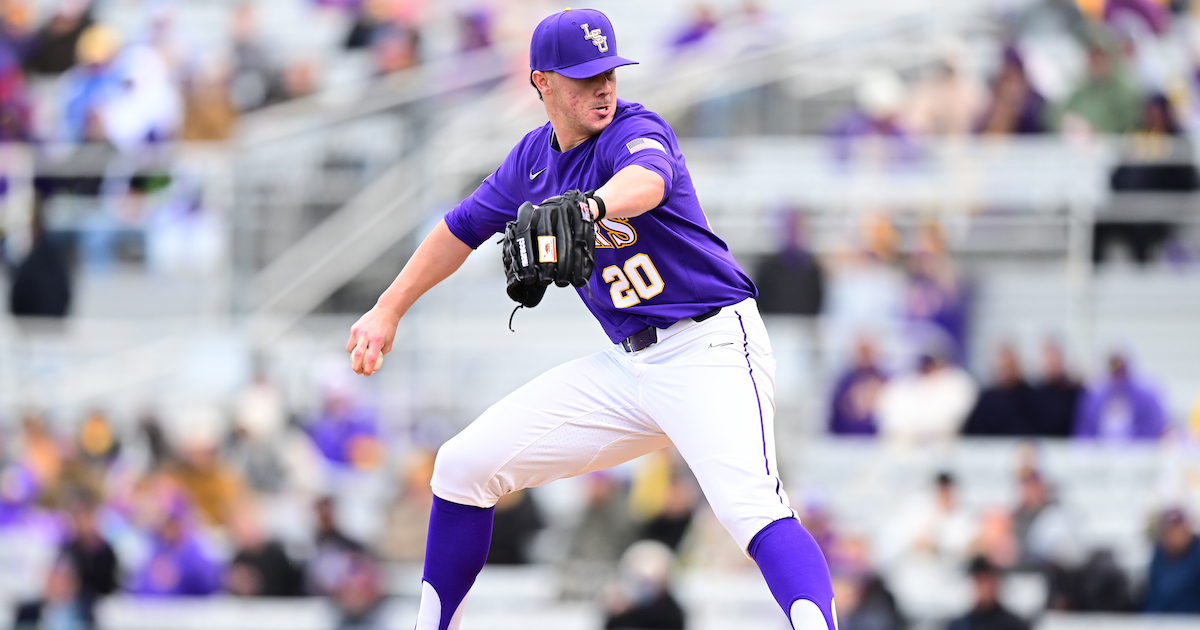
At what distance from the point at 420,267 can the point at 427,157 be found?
668cm

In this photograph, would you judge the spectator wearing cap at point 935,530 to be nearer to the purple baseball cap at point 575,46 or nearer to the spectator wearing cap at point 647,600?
the spectator wearing cap at point 647,600

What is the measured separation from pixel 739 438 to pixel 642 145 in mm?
896

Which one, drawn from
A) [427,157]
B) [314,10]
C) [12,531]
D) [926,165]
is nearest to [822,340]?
[926,165]

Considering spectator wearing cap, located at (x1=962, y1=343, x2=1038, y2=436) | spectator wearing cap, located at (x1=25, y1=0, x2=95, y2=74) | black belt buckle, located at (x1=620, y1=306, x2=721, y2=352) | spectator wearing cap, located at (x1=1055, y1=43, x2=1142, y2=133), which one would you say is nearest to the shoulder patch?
black belt buckle, located at (x1=620, y1=306, x2=721, y2=352)

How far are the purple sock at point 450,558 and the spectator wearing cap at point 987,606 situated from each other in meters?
4.83

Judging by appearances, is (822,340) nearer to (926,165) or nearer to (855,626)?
(926,165)

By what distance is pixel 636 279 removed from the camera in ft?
15.5

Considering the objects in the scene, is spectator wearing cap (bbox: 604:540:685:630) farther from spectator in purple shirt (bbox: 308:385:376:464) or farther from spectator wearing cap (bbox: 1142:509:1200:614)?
spectator wearing cap (bbox: 1142:509:1200:614)

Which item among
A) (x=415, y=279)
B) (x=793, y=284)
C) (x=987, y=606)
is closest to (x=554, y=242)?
(x=415, y=279)

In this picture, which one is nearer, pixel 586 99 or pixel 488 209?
pixel 586 99

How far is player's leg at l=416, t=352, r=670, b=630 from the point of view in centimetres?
487

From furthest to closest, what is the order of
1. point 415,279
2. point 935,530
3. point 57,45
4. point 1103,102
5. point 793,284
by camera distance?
1. point 57,45
2. point 1103,102
3. point 793,284
4. point 935,530
5. point 415,279

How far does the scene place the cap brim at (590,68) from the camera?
450 centimetres

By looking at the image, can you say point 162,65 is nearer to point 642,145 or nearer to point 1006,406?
point 1006,406
